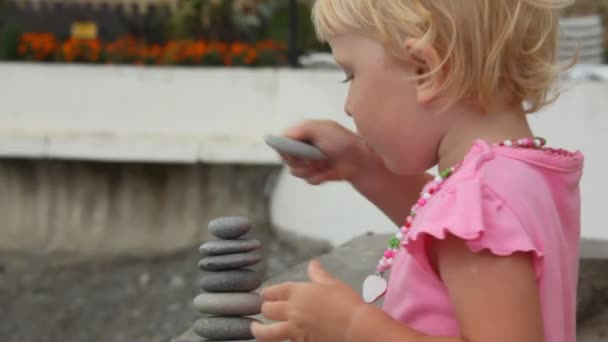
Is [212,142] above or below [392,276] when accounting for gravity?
below

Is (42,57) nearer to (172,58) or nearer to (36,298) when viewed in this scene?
(172,58)

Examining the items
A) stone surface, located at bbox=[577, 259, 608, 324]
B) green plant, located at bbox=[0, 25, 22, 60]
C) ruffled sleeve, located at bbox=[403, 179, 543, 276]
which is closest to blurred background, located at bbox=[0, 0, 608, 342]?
green plant, located at bbox=[0, 25, 22, 60]

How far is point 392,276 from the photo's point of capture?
4.75 ft

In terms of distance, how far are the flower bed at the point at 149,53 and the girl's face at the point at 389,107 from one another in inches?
164

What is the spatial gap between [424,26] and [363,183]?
1.74 ft

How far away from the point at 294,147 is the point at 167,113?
3.70m

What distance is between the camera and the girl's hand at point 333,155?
70.5 inches

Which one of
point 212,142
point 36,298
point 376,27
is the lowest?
point 36,298

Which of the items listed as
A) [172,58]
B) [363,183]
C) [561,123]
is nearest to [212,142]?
[172,58]

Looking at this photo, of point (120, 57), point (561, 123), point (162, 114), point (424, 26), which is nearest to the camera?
point (424, 26)

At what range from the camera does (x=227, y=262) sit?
160cm

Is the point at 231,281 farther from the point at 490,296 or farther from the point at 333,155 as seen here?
the point at 490,296

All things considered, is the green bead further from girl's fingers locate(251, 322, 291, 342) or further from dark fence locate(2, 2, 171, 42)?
dark fence locate(2, 2, 171, 42)

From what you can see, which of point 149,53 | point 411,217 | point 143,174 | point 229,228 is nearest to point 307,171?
point 229,228
